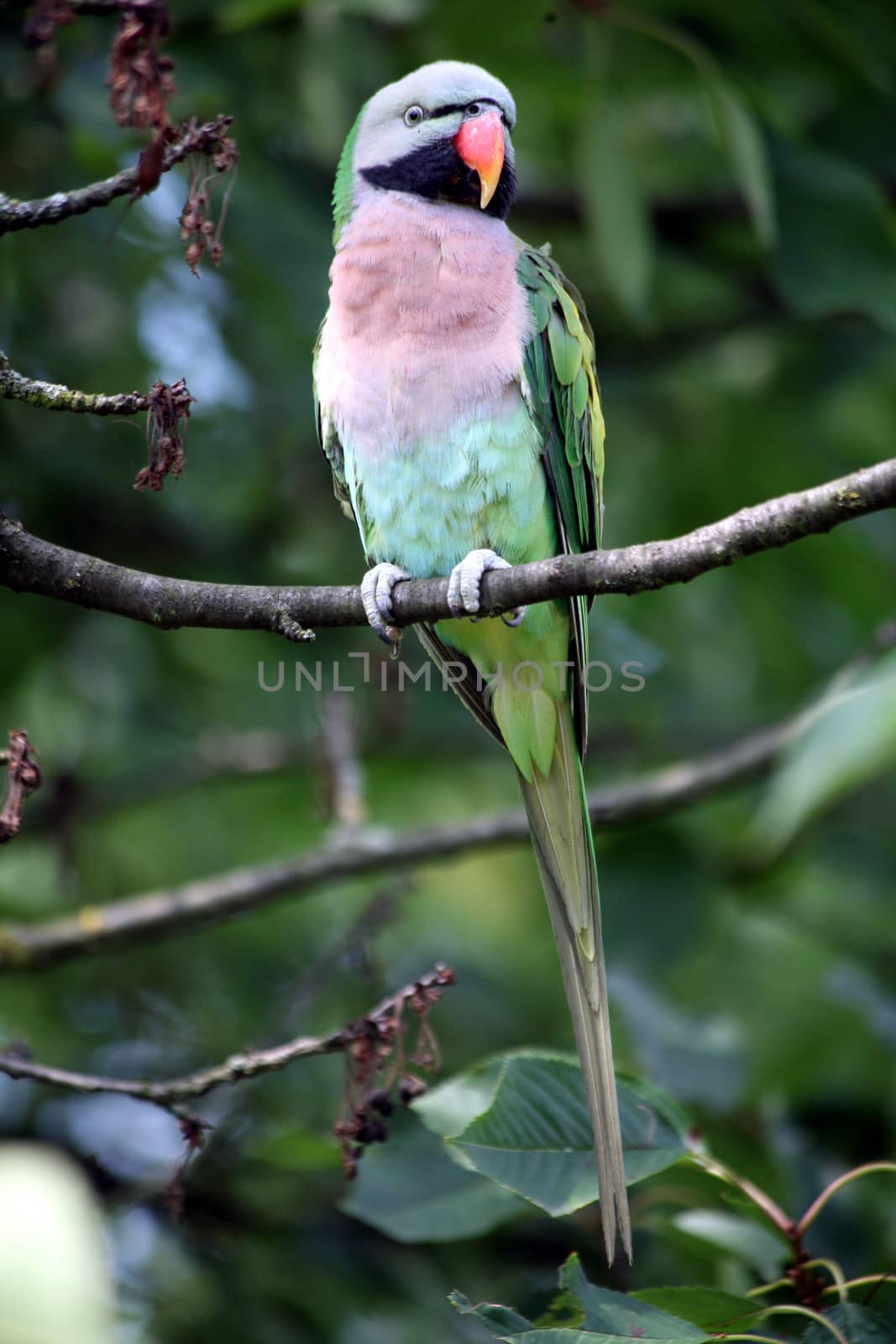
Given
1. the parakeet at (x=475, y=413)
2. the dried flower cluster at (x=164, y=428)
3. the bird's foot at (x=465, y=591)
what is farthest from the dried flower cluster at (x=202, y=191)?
the parakeet at (x=475, y=413)

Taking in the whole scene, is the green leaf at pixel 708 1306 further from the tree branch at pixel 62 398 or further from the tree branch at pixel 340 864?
the tree branch at pixel 62 398

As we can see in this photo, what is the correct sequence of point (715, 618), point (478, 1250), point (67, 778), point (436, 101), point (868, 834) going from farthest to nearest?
point (715, 618) → point (868, 834) → point (67, 778) → point (478, 1250) → point (436, 101)

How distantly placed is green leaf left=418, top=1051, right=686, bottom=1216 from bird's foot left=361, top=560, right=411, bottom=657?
0.88 m

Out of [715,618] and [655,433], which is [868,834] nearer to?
[715,618]

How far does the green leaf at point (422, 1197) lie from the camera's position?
2.60m

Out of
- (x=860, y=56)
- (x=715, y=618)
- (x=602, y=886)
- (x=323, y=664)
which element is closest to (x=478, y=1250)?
(x=602, y=886)

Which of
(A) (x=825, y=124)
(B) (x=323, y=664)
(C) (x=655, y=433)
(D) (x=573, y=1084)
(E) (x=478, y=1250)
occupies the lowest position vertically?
(E) (x=478, y=1250)

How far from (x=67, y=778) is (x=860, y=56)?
3.33 m

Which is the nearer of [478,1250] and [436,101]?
[436,101]

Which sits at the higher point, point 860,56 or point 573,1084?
point 860,56

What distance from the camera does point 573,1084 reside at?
2428mm

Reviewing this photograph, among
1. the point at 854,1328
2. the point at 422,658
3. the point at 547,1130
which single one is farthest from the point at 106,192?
the point at 422,658

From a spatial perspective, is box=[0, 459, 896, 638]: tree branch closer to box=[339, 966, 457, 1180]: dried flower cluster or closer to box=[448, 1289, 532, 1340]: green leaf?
box=[339, 966, 457, 1180]: dried flower cluster

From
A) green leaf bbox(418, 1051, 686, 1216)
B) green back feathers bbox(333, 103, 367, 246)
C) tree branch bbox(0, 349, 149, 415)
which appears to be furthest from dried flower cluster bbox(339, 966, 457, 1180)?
green back feathers bbox(333, 103, 367, 246)
